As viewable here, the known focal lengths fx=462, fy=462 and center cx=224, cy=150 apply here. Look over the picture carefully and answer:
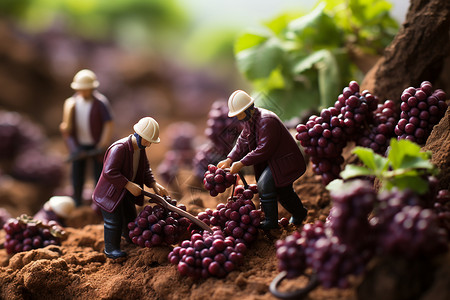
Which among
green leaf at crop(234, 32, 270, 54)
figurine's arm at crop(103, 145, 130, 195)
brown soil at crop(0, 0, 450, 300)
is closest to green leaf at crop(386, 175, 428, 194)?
brown soil at crop(0, 0, 450, 300)

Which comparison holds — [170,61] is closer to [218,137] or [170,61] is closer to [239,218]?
[218,137]

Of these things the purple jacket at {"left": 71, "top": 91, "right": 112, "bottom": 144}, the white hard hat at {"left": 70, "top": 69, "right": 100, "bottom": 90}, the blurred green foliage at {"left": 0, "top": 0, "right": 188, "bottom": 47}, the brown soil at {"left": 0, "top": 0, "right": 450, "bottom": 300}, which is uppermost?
the blurred green foliage at {"left": 0, "top": 0, "right": 188, "bottom": 47}

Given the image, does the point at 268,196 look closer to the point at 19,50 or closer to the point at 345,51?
the point at 345,51

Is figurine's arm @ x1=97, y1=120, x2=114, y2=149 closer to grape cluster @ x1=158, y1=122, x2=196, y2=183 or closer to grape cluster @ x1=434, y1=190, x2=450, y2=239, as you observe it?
grape cluster @ x1=158, y1=122, x2=196, y2=183

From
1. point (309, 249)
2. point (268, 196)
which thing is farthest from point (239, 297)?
point (268, 196)

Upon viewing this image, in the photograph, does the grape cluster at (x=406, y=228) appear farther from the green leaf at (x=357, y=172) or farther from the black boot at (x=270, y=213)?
the black boot at (x=270, y=213)


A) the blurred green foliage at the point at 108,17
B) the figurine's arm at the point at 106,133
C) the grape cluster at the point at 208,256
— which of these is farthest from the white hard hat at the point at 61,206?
the blurred green foliage at the point at 108,17
